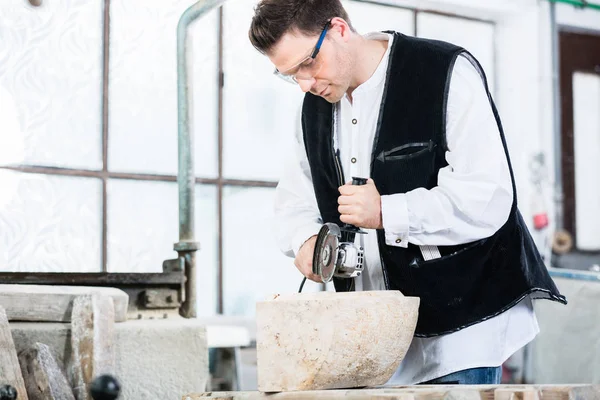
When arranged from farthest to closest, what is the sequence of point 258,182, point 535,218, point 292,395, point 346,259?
point 535,218 < point 258,182 < point 346,259 < point 292,395

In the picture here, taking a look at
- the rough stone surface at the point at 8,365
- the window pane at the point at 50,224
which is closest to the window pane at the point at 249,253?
the window pane at the point at 50,224

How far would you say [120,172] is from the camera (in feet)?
16.2

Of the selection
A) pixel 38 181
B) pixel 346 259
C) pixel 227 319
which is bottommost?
pixel 227 319

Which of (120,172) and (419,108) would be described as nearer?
(419,108)

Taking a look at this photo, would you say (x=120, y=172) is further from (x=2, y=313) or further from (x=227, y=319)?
(x=2, y=313)

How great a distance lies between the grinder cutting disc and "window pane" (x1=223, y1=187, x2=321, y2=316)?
3280mm

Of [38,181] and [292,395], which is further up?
[38,181]

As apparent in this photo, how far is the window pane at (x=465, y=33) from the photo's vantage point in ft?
19.9

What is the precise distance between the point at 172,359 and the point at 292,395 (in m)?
1.40

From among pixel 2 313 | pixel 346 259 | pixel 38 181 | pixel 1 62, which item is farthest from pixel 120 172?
pixel 346 259

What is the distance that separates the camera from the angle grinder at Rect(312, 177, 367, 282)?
201 cm

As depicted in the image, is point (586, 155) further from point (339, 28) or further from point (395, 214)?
point (395, 214)

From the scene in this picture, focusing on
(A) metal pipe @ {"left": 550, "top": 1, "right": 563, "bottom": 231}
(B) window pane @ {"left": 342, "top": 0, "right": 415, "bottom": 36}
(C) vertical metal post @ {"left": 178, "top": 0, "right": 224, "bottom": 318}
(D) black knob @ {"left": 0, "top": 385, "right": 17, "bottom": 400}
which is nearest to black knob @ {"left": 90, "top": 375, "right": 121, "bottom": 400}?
(D) black knob @ {"left": 0, "top": 385, "right": 17, "bottom": 400}

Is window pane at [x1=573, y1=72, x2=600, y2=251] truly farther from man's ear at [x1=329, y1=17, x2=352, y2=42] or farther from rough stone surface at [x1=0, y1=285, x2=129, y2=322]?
man's ear at [x1=329, y1=17, x2=352, y2=42]
